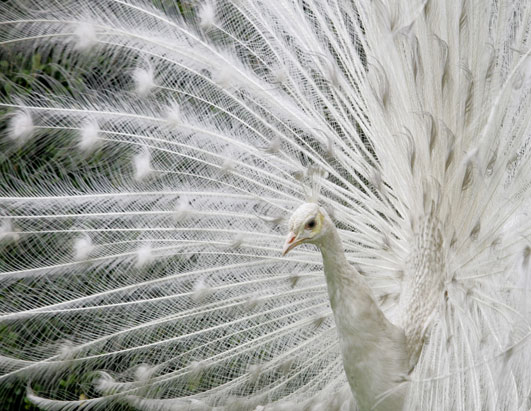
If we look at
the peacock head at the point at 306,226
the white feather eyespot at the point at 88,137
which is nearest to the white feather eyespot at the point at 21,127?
the white feather eyespot at the point at 88,137

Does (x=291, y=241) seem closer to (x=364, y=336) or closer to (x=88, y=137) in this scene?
(x=364, y=336)

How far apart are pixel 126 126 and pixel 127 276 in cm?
60

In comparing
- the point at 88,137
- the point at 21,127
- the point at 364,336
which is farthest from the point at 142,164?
the point at 364,336

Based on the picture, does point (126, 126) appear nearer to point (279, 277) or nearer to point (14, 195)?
point (14, 195)

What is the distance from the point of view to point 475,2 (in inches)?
97.9

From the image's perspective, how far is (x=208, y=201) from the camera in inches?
124

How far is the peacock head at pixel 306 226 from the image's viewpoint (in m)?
Result: 2.35

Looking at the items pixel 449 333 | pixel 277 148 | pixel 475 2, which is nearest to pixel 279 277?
pixel 277 148

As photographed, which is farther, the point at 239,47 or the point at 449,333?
the point at 239,47

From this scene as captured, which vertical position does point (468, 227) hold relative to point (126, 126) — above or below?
below

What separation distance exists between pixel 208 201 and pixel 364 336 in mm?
922

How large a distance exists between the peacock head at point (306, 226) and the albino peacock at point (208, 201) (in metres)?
0.41

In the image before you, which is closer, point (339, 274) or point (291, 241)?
point (291, 241)

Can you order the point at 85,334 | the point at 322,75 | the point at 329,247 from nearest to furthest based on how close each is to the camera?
the point at 329,247
the point at 322,75
the point at 85,334
